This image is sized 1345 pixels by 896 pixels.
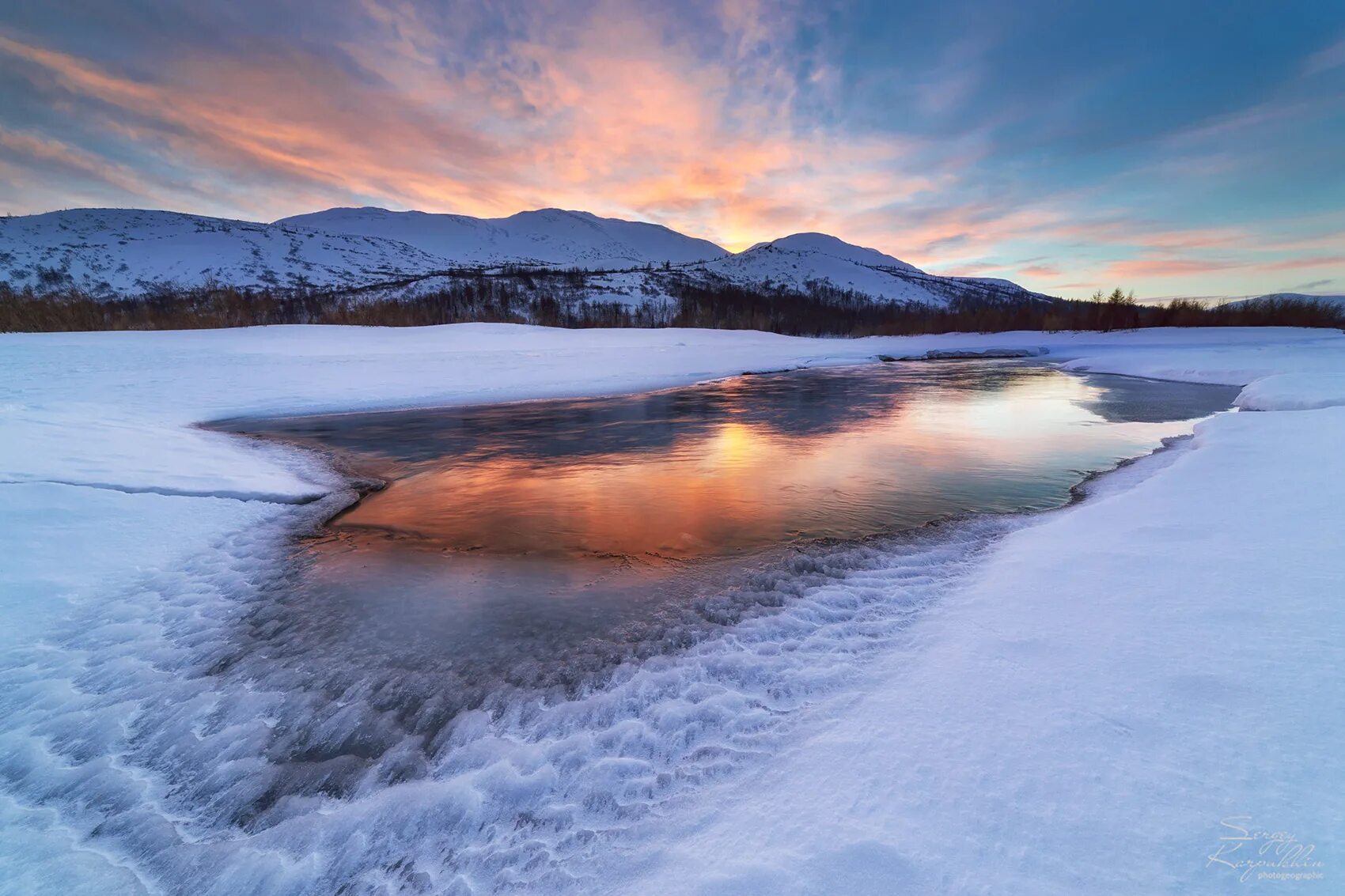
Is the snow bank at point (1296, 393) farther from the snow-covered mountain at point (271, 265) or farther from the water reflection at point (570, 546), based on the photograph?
the snow-covered mountain at point (271, 265)

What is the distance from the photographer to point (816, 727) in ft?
7.74

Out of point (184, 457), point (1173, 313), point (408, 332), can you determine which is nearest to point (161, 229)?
point (408, 332)

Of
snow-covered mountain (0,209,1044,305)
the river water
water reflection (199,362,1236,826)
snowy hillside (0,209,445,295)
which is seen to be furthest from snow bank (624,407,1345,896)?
snowy hillside (0,209,445,295)

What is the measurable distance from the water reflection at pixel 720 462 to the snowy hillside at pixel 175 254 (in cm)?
13342

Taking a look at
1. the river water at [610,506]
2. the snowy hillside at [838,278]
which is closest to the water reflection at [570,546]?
the river water at [610,506]

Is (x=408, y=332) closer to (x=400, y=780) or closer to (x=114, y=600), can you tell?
(x=114, y=600)

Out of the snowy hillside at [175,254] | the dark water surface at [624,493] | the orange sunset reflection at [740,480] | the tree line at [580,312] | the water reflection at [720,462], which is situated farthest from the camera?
the snowy hillside at [175,254]

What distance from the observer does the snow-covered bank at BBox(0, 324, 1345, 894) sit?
1581 millimetres

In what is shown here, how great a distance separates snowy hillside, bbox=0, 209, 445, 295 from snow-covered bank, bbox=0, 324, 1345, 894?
139 meters

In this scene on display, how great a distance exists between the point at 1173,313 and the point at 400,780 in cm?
5278

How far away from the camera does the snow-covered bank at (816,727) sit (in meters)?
1.58

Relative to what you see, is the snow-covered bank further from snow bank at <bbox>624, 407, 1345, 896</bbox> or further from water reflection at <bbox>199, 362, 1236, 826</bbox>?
water reflection at <bbox>199, 362, 1236, 826</bbox>

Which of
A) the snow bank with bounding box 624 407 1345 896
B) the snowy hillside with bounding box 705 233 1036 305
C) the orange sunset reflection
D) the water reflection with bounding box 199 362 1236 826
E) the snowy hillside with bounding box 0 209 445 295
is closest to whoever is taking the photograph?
the snow bank with bounding box 624 407 1345 896

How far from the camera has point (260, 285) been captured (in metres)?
113
